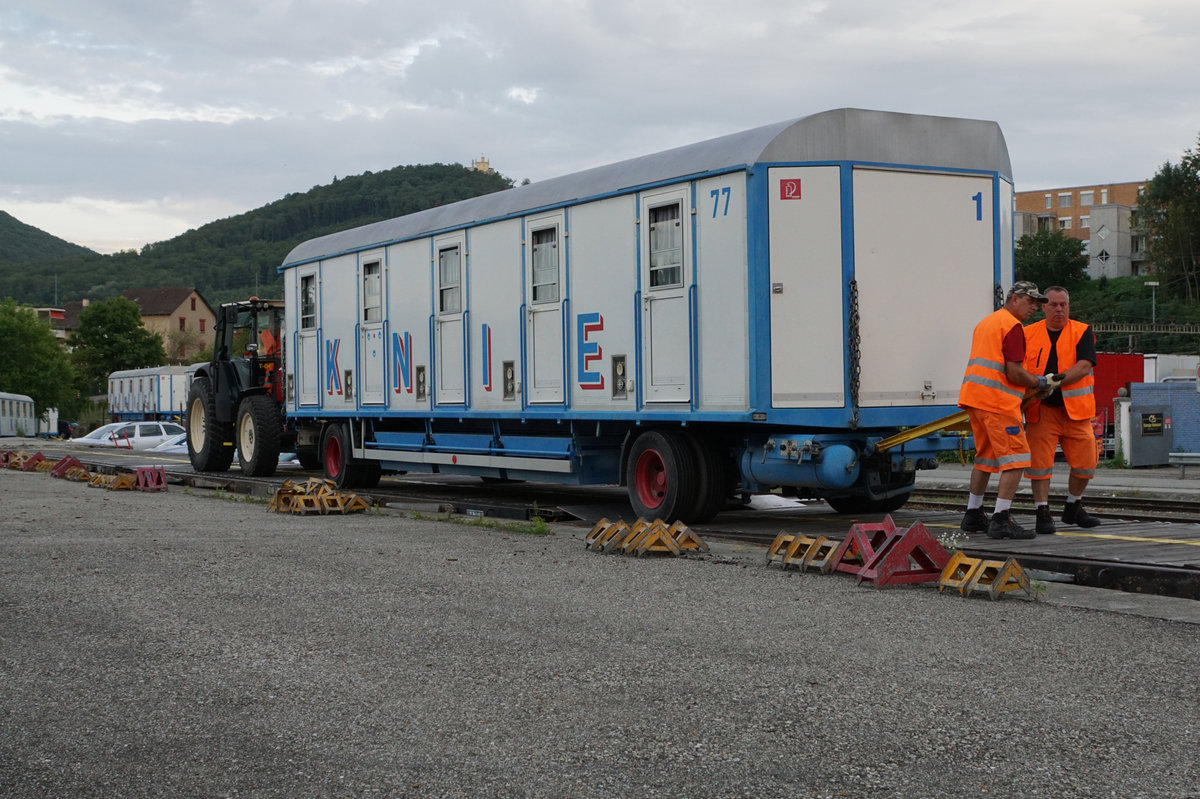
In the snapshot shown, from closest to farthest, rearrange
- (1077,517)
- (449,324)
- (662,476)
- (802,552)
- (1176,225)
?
1. (802,552)
2. (1077,517)
3. (662,476)
4. (449,324)
5. (1176,225)

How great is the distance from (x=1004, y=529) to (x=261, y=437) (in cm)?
1422

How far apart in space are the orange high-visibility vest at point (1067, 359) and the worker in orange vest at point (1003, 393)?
10.7 inches

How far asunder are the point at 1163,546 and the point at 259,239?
130160 millimetres

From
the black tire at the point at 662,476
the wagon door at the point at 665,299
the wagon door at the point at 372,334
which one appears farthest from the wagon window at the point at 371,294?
the wagon door at the point at 665,299

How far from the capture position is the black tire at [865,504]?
42.9 feet

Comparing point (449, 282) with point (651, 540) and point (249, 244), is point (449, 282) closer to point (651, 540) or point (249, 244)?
point (651, 540)

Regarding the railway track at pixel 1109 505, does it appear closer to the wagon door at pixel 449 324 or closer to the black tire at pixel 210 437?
the wagon door at pixel 449 324

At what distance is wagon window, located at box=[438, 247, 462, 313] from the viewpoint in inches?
598

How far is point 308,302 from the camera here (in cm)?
1920

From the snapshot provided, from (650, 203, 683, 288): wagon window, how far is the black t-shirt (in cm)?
337

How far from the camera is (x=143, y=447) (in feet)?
132

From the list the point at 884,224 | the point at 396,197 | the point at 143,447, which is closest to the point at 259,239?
the point at 396,197

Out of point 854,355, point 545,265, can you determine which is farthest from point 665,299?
point 545,265

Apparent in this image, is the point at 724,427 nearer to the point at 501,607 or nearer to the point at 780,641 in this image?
the point at 501,607
